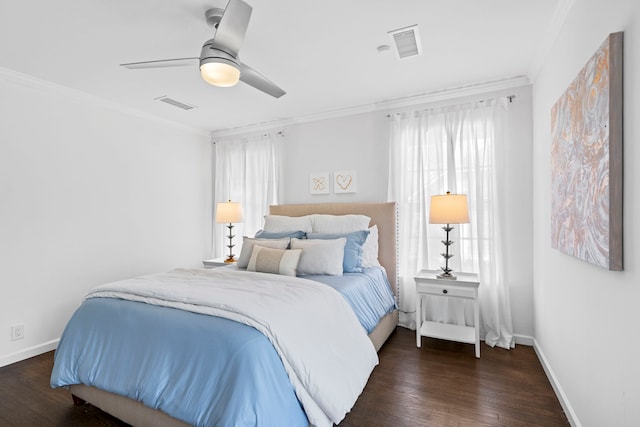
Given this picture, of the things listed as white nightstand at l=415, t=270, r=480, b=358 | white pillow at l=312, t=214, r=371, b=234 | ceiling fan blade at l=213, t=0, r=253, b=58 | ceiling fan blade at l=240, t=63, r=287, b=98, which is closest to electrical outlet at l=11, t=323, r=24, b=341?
white pillow at l=312, t=214, r=371, b=234

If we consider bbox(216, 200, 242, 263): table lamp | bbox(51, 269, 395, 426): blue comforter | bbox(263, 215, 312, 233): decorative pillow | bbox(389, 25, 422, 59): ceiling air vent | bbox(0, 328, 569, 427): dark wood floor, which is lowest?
bbox(0, 328, 569, 427): dark wood floor

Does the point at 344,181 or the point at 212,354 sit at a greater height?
the point at 344,181

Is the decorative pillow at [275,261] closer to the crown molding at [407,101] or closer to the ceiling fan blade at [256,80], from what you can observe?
the ceiling fan blade at [256,80]

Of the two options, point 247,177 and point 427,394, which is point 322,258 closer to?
point 427,394

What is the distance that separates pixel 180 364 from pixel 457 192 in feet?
9.71

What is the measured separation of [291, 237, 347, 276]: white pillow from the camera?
2.85 metres

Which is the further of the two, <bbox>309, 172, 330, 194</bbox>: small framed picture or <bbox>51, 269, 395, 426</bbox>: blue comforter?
<bbox>309, 172, 330, 194</bbox>: small framed picture

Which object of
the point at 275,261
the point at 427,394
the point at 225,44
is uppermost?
the point at 225,44

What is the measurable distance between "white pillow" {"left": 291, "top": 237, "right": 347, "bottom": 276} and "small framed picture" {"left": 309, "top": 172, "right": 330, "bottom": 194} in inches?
50.5

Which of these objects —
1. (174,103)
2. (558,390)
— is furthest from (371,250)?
(174,103)

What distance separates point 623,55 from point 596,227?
75 centimetres

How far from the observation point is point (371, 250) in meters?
3.38

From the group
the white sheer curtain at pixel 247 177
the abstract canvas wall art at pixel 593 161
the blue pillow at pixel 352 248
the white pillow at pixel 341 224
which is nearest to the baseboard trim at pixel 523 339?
the abstract canvas wall art at pixel 593 161

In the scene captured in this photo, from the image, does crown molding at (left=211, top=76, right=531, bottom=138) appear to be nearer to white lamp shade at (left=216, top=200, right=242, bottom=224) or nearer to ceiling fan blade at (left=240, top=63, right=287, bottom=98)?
white lamp shade at (left=216, top=200, right=242, bottom=224)
